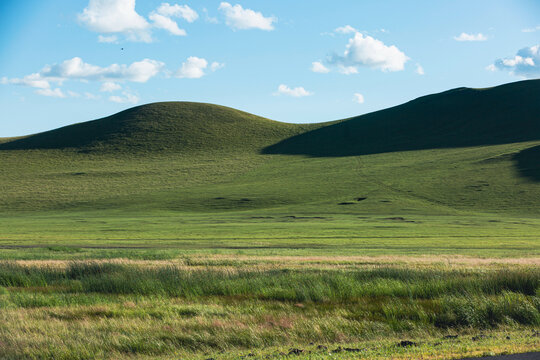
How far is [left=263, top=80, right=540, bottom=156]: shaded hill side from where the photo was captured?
536 ft

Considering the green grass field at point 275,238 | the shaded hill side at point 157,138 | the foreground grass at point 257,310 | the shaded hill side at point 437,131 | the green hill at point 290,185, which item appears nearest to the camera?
the foreground grass at point 257,310

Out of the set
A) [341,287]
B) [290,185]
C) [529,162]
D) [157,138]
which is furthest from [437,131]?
[341,287]

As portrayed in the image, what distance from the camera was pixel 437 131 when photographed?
7003 inches

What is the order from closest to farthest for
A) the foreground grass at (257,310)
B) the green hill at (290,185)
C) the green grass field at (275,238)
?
the foreground grass at (257,310), the green grass field at (275,238), the green hill at (290,185)

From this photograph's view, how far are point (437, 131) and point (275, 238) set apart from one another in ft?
436

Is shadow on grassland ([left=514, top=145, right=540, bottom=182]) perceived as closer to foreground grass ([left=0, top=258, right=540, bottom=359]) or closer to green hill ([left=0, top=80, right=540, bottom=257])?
green hill ([left=0, top=80, right=540, bottom=257])

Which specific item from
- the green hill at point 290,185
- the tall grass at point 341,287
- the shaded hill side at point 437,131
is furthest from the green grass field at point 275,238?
the shaded hill side at point 437,131

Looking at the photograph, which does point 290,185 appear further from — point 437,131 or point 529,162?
point 437,131

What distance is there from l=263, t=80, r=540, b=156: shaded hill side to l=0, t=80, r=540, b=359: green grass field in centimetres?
96

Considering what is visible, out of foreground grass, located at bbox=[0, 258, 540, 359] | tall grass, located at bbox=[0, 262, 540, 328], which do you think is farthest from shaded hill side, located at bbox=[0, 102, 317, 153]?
foreground grass, located at bbox=[0, 258, 540, 359]

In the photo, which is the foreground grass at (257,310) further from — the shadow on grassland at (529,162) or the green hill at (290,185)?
the shadow on grassland at (529,162)

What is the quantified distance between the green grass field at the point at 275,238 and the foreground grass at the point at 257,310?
79 millimetres

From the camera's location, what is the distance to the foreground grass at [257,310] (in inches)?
579

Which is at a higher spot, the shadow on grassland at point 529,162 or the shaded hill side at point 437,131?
the shaded hill side at point 437,131
